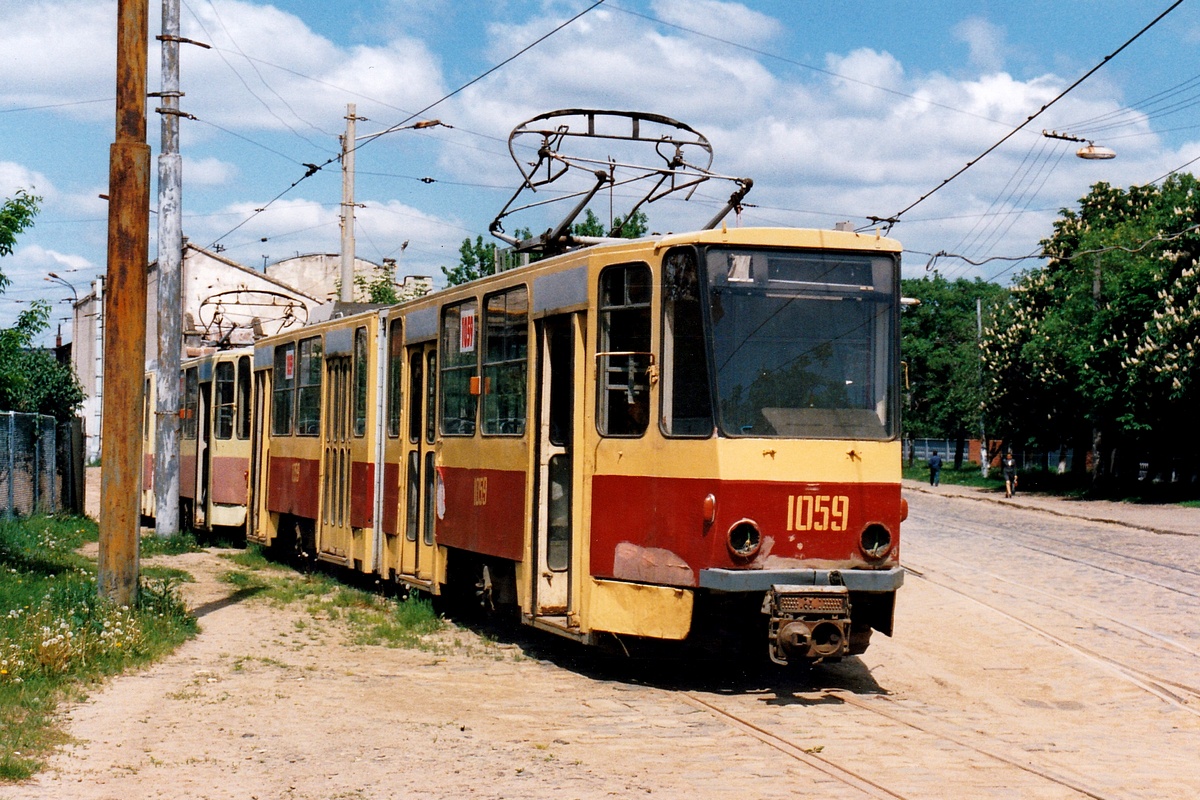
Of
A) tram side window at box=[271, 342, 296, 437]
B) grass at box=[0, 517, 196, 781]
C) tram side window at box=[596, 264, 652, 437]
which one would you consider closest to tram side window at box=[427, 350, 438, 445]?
grass at box=[0, 517, 196, 781]

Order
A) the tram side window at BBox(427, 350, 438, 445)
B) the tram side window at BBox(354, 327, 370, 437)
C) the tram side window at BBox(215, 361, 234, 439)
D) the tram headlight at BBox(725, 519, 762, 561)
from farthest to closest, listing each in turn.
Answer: the tram side window at BBox(215, 361, 234, 439)
the tram side window at BBox(354, 327, 370, 437)
the tram side window at BBox(427, 350, 438, 445)
the tram headlight at BBox(725, 519, 762, 561)

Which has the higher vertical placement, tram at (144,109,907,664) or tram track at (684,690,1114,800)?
tram at (144,109,907,664)

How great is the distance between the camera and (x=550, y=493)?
444 inches

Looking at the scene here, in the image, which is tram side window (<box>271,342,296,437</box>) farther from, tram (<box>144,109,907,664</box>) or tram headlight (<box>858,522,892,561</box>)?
tram headlight (<box>858,522,892,561</box>)

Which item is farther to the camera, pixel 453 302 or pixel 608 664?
pixel 453 302

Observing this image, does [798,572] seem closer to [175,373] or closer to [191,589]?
[191,589]

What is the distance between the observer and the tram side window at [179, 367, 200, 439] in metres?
24.2

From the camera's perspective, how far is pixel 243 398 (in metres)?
21.5

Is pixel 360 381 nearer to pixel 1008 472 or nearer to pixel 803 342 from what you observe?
pixel 803 342

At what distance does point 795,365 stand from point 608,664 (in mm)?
2998

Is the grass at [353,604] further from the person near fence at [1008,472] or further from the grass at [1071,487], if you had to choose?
the person near fence at [1008,472]

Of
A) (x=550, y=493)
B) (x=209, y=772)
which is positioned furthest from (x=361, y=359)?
(x=209, y=772)

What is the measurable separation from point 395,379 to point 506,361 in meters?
3.27

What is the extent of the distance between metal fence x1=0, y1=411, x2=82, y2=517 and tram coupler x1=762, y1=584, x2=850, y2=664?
15350 millimetres
